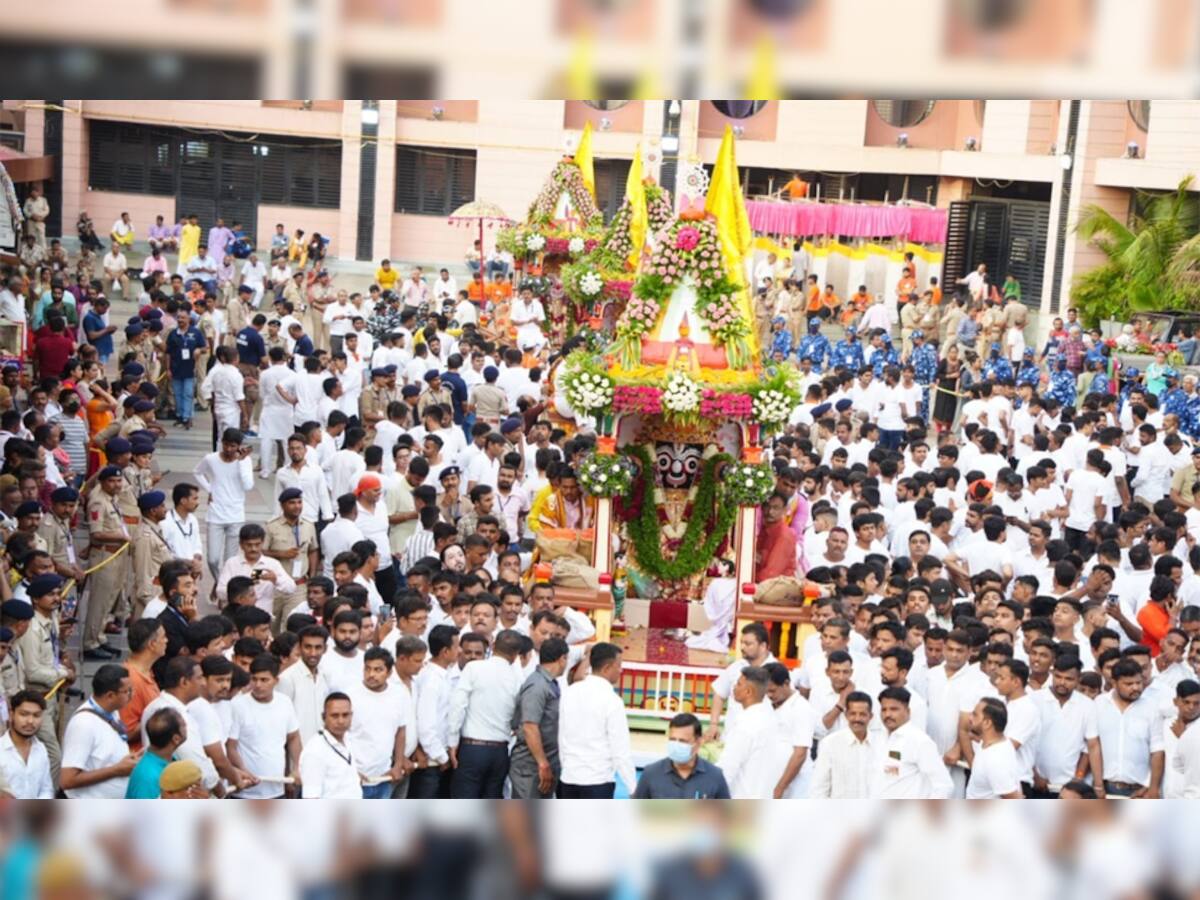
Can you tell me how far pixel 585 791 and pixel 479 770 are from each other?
61 cm

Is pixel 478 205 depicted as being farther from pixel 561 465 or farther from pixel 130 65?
pixel 130 65

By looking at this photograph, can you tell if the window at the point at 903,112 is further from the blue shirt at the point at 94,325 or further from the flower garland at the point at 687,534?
the flower garland at the point at 687,534

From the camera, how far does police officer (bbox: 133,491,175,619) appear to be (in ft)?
36.5

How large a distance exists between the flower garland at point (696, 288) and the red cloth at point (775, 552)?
4.12 feet

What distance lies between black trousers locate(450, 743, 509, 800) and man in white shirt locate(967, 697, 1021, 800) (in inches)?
93.5

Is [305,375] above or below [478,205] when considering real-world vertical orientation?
below

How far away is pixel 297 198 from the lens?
37125mm

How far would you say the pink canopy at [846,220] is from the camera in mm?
33938

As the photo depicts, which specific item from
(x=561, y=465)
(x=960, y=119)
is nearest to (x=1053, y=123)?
(x=960, y=119)

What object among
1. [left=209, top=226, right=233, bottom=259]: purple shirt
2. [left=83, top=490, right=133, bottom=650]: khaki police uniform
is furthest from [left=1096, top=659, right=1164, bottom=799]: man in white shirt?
[left=209, top=226, right=233, bottom=259]: purple shirt

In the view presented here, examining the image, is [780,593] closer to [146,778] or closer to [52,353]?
[146,778]

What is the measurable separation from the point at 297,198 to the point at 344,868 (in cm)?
3455

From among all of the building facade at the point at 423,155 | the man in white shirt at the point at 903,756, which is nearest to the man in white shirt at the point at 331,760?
the man in white shirt at the point at 903,756

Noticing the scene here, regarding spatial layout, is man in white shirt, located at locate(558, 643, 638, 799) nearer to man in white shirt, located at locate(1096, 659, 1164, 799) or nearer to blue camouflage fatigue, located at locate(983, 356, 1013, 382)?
man in white shirt, located at locate(1096, 659, 1164, 799)
